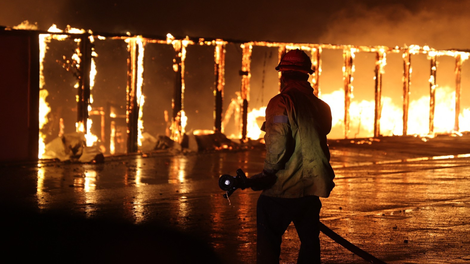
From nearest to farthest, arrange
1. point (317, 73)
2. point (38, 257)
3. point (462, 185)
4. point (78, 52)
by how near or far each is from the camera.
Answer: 1. point (38, 257)
2. point (462, 185)
3. point (78, 52)
4. point (317, 73)

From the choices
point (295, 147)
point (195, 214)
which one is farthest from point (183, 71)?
point (295, 147)

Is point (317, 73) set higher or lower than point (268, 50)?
lower

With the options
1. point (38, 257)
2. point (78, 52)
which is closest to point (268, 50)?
point (78, 52)

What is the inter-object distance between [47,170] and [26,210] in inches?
189

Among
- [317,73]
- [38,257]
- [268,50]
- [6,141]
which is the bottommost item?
[38,257]

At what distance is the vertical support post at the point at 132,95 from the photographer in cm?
1565

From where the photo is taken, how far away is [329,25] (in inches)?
968

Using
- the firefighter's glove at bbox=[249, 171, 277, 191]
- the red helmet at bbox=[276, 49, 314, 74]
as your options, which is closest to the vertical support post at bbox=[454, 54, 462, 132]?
the red helmet at bbox=[276, 49, 314, 74]

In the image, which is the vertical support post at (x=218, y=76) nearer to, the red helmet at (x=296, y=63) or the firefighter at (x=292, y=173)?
the red helmet at (x=296, y=63)

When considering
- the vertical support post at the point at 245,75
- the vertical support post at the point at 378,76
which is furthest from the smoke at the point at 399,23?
the vertical support post at the point at 245,75

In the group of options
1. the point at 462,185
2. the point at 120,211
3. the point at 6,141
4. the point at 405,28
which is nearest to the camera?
the point at 120,211

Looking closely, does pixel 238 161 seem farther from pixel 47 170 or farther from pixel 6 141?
pixel 6 141

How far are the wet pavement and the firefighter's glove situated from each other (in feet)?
5.15

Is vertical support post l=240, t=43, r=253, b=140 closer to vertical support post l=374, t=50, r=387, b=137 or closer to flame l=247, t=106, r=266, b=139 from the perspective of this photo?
vertical support post l=374, t=50, r=387, b=137
